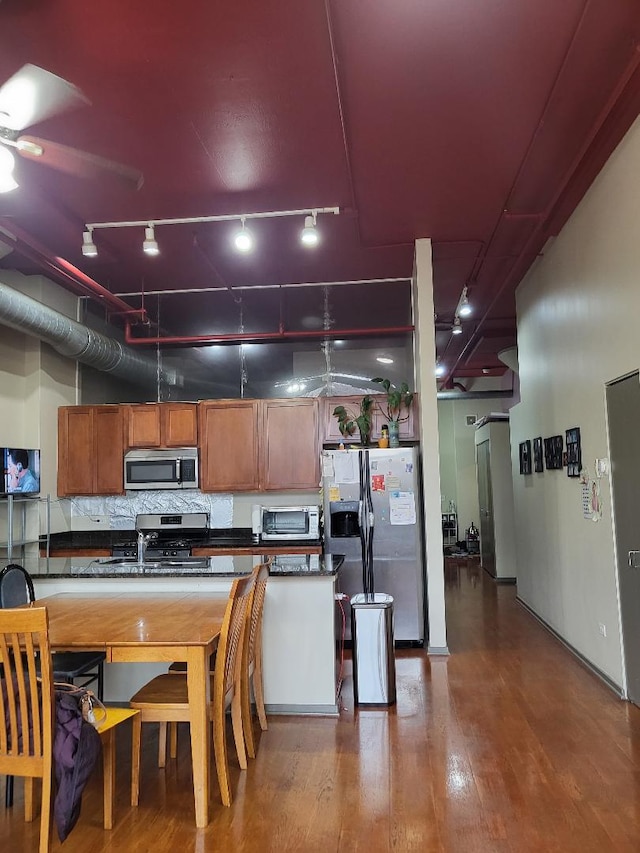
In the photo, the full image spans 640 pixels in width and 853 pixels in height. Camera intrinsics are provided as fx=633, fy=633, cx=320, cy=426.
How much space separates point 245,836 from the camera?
8.06ft

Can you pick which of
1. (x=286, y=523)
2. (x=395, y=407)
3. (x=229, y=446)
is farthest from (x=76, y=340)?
(x=395, y=407)

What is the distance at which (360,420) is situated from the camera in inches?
223

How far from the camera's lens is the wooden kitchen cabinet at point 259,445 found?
604 cm

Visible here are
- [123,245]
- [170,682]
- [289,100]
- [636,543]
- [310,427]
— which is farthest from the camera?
[310,427]

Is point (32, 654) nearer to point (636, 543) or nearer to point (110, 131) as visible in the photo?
point (110, 131)

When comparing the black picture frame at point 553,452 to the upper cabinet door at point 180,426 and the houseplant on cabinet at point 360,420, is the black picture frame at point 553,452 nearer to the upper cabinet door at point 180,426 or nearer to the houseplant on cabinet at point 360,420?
the houseplant on cabinet at point 360,420

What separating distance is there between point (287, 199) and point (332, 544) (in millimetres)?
2765

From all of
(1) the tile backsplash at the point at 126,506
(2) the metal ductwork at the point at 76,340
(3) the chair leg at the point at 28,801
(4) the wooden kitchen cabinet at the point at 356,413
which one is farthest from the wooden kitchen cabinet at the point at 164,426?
(3) the chair leg at the point at 28,801

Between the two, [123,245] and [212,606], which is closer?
[212,606]

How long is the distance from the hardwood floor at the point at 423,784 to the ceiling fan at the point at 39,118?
2701 millimetres

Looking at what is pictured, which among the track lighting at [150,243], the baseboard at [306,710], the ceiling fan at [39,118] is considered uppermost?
the track lighting at [150,243]

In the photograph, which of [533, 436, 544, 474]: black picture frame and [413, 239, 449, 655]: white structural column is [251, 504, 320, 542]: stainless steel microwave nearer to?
[413, 239, 449, 655]: white structural column

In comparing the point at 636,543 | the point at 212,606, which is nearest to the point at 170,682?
the point at 212,606

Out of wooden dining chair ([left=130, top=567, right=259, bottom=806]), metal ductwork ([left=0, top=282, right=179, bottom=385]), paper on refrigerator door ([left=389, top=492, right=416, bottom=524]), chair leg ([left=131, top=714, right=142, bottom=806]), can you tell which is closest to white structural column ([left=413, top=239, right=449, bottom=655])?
paper on refrigerator door ([left=389, top=492, right=416, bottom=524])
